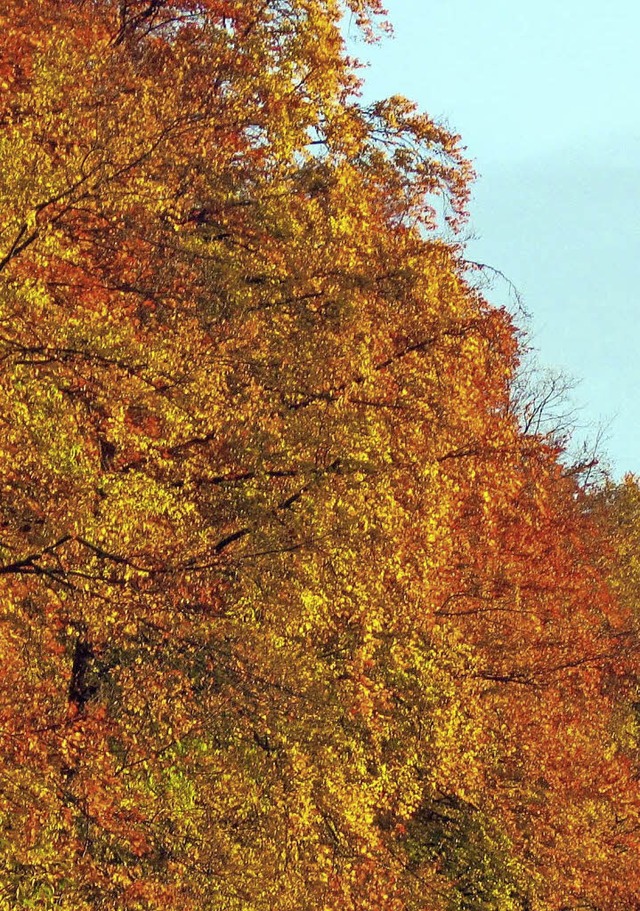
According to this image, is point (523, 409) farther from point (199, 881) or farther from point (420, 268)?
point (199, 881)

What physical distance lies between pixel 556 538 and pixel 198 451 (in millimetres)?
15760

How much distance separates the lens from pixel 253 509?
1878cm

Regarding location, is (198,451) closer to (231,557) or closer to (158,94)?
(231,557)

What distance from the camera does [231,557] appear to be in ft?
60.3

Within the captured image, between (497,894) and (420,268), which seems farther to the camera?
(497,894)

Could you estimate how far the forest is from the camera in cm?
1577

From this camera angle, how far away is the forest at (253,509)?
51.8 ft

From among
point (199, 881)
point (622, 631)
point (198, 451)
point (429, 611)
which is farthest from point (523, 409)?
point (199, 881)

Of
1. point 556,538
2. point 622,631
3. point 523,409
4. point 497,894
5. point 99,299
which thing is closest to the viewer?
point 99,299

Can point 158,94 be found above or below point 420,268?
above

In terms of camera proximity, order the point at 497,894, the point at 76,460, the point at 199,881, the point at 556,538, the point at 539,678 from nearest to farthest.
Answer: the point at 76,460, the point at 199,881, the point at 497,894, the point at 539,678, the point at 556,538

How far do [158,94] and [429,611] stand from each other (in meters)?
10.2

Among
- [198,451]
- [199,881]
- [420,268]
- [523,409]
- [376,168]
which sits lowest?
[199,881]

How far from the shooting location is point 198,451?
19.9 m
